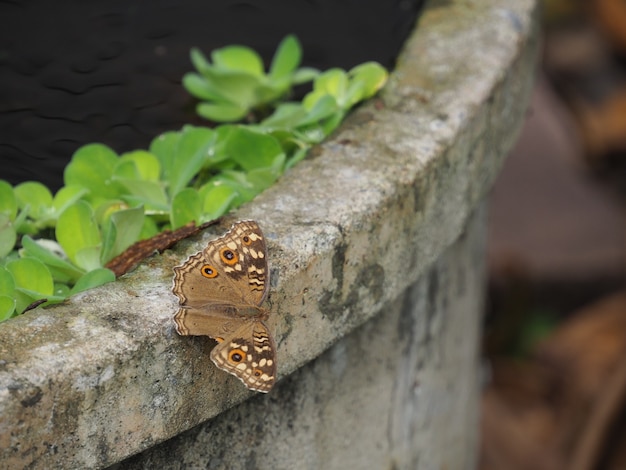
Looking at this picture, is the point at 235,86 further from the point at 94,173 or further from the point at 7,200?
the point at 7,200

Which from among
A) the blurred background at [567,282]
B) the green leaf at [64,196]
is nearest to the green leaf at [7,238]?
the green leaf at [64,196]

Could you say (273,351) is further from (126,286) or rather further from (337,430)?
(337,430)

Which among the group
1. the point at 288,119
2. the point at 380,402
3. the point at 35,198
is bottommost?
the point at 380,402

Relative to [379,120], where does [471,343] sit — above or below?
below

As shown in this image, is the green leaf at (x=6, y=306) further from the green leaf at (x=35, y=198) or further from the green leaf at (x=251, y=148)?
the green leaf at (x=251, y=148)

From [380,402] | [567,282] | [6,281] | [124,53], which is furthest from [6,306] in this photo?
[567,282]

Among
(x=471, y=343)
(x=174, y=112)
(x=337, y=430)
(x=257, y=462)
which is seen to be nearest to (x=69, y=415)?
(x=257, y=462)
